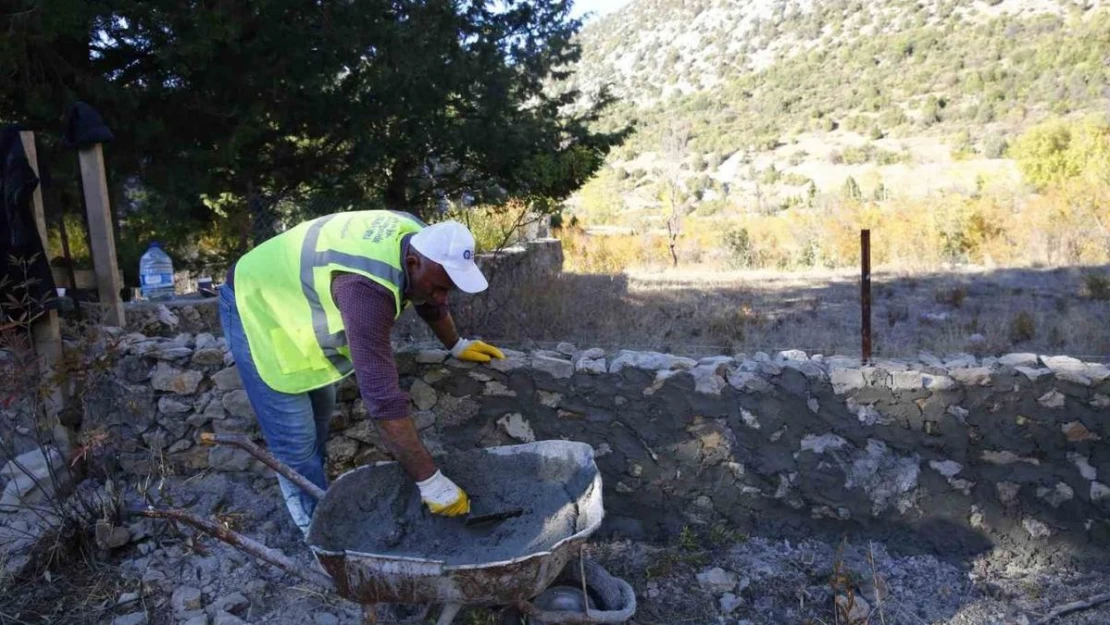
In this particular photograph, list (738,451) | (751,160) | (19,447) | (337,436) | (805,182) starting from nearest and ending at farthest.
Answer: (738,451) → (337,436) → (19,447) → (805,182) → (751,160)

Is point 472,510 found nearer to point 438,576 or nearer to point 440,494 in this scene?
point 440,494

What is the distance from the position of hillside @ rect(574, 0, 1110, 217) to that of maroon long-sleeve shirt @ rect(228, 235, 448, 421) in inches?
647

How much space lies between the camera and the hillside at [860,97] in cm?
2506

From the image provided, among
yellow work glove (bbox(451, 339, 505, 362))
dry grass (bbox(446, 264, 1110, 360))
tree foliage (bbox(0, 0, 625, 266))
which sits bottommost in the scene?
dry grass (bbox(446, 264, 1110, 360))

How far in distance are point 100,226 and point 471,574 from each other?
320 centimetres

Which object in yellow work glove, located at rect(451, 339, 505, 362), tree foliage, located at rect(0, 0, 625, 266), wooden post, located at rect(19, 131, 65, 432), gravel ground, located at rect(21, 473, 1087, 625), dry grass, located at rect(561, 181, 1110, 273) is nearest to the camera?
gravel ground, located at rect(21, 473, 1087, 625)

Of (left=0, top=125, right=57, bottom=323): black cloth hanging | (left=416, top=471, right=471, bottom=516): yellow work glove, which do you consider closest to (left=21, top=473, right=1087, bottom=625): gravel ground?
(left=416, top=471, right=471, bottom=516): yellow work glove

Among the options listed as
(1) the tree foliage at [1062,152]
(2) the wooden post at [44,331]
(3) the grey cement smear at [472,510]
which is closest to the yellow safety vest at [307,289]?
(3) the grey cement smear at [472,510]

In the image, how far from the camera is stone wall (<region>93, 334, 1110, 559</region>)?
354 cm

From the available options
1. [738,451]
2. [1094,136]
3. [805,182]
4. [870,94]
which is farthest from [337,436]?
[870,94]

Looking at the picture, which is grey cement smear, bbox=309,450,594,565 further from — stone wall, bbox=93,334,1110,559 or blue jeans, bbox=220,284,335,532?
stone wall, bbox=93,334,1110,559

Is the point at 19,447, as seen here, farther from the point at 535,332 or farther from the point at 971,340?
the point at 971,340

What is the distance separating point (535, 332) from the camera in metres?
7.25

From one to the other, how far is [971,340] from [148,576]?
20.5 ft
